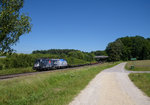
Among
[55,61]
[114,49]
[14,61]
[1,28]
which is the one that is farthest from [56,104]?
[114,49]

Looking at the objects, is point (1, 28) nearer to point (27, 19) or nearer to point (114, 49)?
point (27, 19)

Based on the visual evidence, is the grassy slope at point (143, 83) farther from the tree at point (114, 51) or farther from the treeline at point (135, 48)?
the treeline at point (135, 48)

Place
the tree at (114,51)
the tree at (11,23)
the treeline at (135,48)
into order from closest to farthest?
the tree at (11,23), the tree at (114,51), the treeline at (135,48)

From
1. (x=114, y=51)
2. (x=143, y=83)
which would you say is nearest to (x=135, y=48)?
(x=114, y=51)

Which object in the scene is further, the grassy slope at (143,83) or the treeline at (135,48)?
the treeline at (135,48)

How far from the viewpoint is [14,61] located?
33.7m

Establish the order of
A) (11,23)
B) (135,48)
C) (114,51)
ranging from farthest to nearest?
1. (135,48)
2. (114,51)
3. (11,23)

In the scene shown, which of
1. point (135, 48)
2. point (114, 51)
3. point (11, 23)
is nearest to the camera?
point (11, 23)

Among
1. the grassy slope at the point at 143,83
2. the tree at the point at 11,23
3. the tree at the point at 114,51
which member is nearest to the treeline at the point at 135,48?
the tree at the point at 114,51

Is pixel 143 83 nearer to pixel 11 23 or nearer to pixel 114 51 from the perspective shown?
pixel 11 23

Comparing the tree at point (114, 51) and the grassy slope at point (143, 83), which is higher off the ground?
the tree at point (114, 51)

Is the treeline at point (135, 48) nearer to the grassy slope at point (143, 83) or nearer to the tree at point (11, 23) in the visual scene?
the grassy slope at point (143, 83)

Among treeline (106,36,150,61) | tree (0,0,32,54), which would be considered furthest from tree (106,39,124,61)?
tree (0,0,32,54)

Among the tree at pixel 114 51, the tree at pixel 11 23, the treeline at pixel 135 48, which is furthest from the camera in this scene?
the treeline at pixel 135 48
